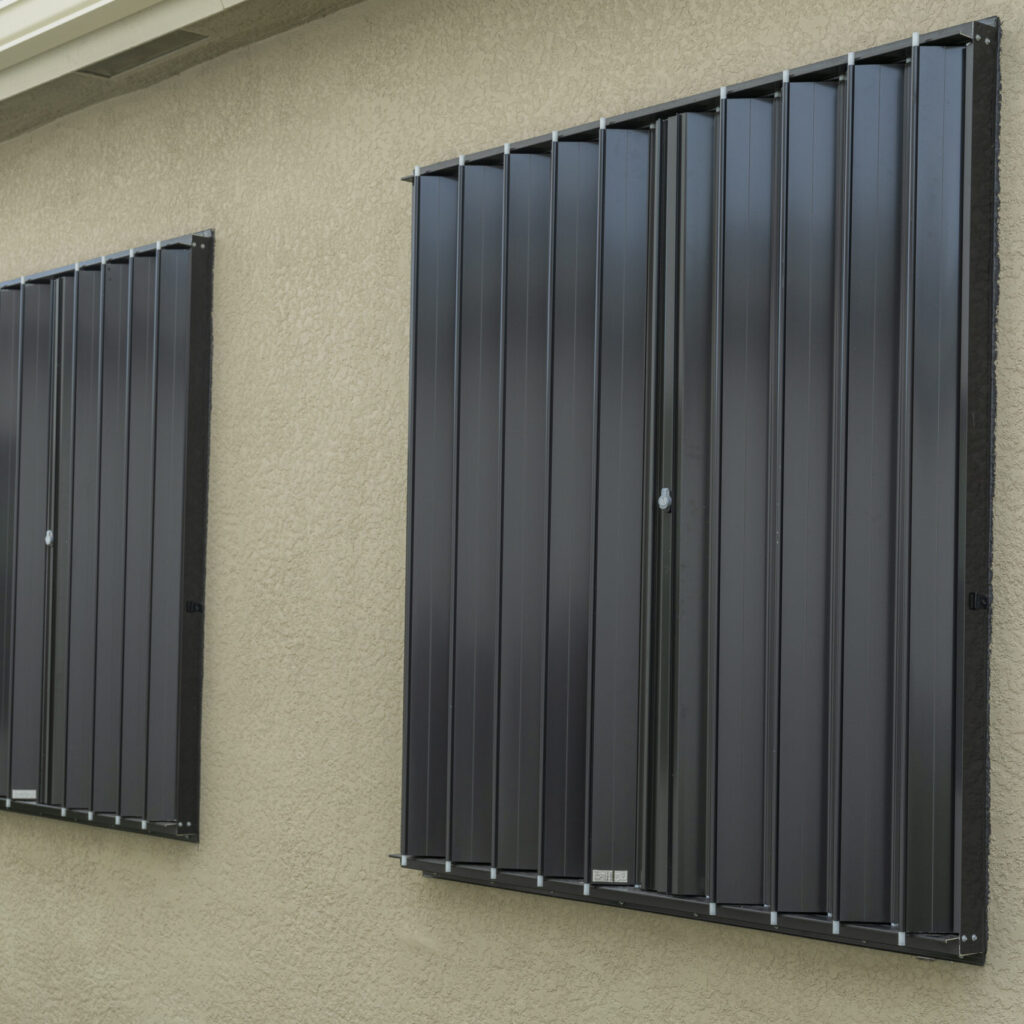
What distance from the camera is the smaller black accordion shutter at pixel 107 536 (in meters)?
5.32

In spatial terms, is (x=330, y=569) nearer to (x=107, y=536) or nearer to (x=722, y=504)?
(x=107, y=536)

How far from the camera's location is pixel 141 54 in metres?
5.58

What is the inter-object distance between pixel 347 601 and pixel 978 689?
2294 mm

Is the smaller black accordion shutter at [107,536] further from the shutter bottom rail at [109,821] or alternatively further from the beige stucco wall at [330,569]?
the beige stucco wall at [330,569]

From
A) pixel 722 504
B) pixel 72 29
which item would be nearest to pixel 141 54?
pixel 72 29

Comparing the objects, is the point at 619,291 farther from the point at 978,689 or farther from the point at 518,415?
the point at 978,689

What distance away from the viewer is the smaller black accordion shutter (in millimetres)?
5324

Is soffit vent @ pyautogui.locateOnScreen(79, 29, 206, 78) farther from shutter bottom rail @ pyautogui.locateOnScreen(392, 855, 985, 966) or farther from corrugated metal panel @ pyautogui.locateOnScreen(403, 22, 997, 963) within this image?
shutter bottom rail @ pyautogui.locateOnScreen(392, 855, 985, 966)

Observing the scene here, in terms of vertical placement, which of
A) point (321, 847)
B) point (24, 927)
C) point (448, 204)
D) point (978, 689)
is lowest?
point (24, 927)

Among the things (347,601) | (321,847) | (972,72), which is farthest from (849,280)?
(321,847)

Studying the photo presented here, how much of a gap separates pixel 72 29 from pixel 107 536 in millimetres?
1995

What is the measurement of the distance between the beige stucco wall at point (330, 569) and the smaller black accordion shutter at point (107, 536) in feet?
0.40

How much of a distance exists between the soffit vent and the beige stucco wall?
0.44 ft

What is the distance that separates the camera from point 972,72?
3303 mm
